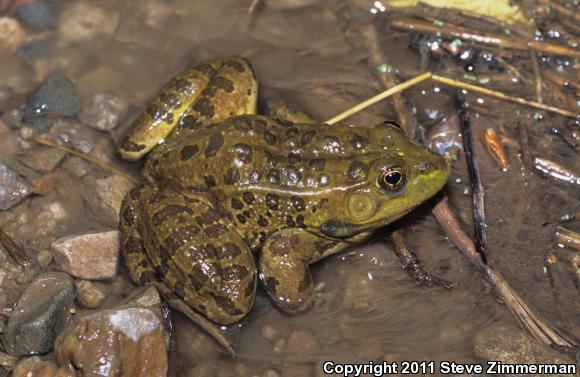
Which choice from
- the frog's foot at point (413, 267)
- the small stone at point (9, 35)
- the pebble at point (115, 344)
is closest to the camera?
the pebble at point (115, 344)

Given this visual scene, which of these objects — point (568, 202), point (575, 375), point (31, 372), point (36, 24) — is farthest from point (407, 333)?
point (36, 24)

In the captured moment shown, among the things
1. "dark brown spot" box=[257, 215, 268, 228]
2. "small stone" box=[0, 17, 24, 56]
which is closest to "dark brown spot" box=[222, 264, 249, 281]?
"dark brown spot" box=[257, 215, 268, 228]

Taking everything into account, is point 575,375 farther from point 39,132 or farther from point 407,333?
point 39,132

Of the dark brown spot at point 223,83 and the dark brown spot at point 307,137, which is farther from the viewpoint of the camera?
the dark brown spot at point 223,83

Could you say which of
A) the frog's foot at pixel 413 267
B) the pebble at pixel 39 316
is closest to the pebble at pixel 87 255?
the pebble at pixel 39 316

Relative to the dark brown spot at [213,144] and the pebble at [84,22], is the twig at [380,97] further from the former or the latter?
the pebble at [84,22]

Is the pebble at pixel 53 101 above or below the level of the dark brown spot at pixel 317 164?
below
